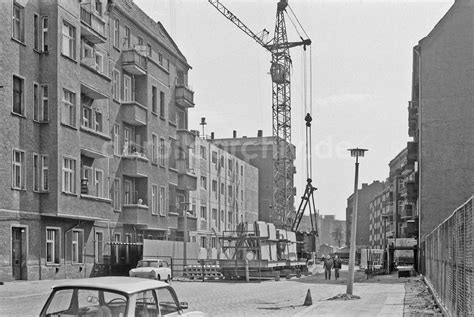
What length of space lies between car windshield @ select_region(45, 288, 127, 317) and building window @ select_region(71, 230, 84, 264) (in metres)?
27.8

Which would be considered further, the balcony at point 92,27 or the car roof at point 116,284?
the balcony at point 92,27

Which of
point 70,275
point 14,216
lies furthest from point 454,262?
point 70,275

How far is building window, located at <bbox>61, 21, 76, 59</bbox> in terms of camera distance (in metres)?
34.2

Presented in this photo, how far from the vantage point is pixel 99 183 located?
132 feet

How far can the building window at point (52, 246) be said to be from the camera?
109 feet

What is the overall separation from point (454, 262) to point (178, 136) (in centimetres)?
4232

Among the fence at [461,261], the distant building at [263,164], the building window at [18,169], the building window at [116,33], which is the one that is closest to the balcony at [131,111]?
the building window at [116,33]

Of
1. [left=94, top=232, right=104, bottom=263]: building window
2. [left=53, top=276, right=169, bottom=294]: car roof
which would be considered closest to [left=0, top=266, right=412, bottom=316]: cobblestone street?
[left=53, top=276, right=169, bottom=294]: car roof

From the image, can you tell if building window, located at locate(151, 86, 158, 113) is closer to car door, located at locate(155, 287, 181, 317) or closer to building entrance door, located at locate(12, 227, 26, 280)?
building entrance door, located at locate(12, 227, 26, 280)

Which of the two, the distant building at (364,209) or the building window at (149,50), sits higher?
the building window at (149,50)

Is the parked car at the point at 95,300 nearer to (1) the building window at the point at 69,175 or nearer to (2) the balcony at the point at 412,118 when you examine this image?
(1) the building window at the point at 69,175

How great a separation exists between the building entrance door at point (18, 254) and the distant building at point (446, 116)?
2898 cm

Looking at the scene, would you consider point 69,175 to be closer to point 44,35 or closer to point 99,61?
point 44,35

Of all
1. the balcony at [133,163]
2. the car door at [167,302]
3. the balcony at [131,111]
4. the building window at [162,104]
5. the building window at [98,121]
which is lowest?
the car door at [167,302]
